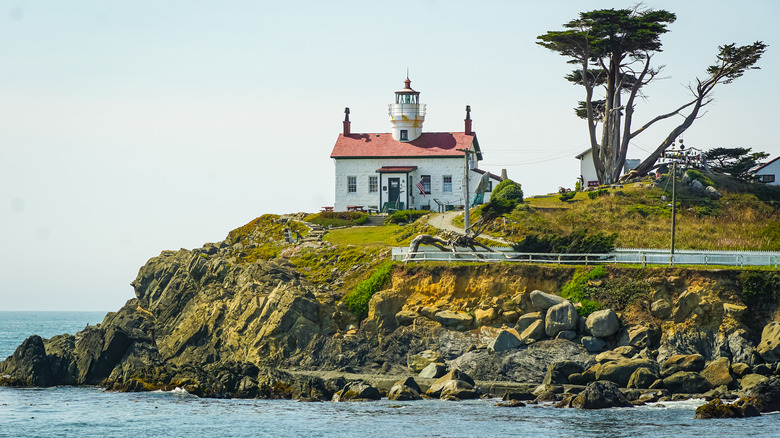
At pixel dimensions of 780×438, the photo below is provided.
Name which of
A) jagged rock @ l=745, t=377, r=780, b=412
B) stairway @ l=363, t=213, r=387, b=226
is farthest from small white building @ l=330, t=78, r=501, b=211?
jagged rock @ l=745, t=377, r=780, b=412

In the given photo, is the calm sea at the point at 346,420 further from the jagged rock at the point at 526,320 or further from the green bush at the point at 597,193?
the green bush at the point at 597,193

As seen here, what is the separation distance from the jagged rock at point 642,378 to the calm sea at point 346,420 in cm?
236

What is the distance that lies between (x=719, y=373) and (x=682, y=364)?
1728 millimetres

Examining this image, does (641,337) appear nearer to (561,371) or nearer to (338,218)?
(561,371)

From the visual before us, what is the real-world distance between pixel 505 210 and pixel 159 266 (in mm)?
22054

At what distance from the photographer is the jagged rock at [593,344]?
4438 centimetres

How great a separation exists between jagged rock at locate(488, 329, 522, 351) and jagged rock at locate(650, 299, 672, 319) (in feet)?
21.1

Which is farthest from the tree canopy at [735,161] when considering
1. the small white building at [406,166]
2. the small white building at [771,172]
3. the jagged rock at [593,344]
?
the jagged rock at [593,344]

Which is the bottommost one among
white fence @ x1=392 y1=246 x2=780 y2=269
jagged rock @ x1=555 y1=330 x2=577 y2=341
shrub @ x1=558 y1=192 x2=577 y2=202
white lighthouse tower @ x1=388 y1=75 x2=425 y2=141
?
jagged rock @ x1=555 y1=330 x2=577 y2=341

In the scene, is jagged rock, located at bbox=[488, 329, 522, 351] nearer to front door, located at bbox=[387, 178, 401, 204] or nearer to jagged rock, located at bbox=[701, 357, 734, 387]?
jagged rock, located at bbox=[701, 357, 734, 387]

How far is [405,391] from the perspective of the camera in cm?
4106

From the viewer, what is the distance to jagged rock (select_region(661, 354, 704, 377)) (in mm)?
41188

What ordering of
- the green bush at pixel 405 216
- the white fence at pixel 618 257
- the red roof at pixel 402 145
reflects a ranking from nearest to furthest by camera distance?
1. the white fence at pixel 618 257
2. the green bush at pixel 405 216
3. the red roof at pixel 402 145

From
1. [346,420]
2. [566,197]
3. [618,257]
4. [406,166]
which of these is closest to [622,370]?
[618,257]
